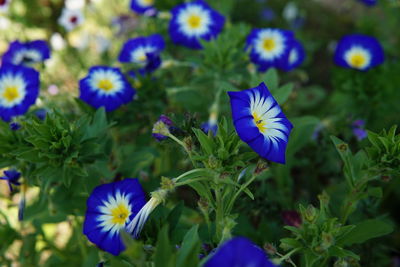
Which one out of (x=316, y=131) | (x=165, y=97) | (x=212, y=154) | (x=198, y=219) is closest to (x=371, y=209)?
(x=316, y=131)

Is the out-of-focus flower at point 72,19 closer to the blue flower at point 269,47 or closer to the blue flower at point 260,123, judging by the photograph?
the blue flower at point 269,47

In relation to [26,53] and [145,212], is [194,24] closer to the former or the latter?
[26,53]

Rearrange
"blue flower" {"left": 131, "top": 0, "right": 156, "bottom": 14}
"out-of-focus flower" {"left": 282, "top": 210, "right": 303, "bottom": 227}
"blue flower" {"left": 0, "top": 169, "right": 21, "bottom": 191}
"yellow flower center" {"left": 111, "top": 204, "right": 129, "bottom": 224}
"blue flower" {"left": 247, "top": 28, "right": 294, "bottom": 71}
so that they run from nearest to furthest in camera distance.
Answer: "yellow flower center" {"left": 111, "top": 204, "right": 129, "bottom": 224}, "blue flower" {"left": 0, "top": 169, "right": 21, "bottom": 191}, "out-of-focus flower" {"left": 282, "top": 210, "right": 303, "bottom": 227}, "blue flower" {"left": 247, "top": 28, "right": 294, "bottom": 71}, "blue flower" {"left": 131, "top": 0, "right": 156, "bottom": 14}

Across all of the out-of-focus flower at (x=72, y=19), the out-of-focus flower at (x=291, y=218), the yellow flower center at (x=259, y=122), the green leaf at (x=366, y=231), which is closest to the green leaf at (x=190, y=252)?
the yellow flower center at (x=259, y=122)

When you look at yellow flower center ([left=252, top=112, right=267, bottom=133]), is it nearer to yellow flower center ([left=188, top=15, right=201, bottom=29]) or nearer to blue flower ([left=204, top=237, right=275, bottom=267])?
blue flower ([left=204, top=237, right=275, bottom=267])

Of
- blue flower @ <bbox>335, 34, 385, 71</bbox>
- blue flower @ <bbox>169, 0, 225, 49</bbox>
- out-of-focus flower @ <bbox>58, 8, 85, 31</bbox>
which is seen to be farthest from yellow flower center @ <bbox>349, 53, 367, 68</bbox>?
out-of-focus flower @ <bbox>58, 8, 85, 31</bbox>

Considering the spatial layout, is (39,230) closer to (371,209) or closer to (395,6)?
(371,209)
